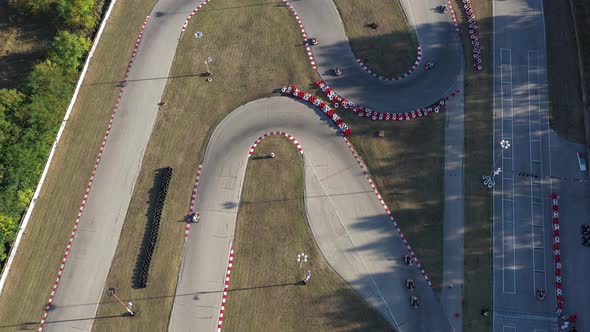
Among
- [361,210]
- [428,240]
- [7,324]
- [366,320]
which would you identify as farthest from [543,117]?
[7,324]

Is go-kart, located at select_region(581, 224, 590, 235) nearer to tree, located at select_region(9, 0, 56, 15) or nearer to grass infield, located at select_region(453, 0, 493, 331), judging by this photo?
grass infield, located at select_region(453, 0, 493, 331)

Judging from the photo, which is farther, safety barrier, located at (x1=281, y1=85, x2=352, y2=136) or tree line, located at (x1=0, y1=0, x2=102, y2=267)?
safety barrier, located at (x1=281, y1=85, x2=352, y2=136)

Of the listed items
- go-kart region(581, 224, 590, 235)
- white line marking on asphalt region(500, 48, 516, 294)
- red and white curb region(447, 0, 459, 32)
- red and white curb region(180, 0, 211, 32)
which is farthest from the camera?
red and white curb region(180, 0, 211, 32)

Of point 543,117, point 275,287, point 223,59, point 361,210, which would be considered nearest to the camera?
point 275,287

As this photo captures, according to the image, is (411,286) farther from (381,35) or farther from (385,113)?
(381,35)

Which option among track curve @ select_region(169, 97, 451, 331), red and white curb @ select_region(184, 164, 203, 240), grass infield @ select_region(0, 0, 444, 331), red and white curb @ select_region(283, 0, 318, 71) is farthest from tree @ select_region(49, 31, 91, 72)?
red and white curb @ select_region(283, 0, 318, 71)

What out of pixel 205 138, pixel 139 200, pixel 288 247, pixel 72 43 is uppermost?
pixel 72 43

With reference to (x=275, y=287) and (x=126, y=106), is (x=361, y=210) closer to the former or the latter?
(x=275, y=287)
